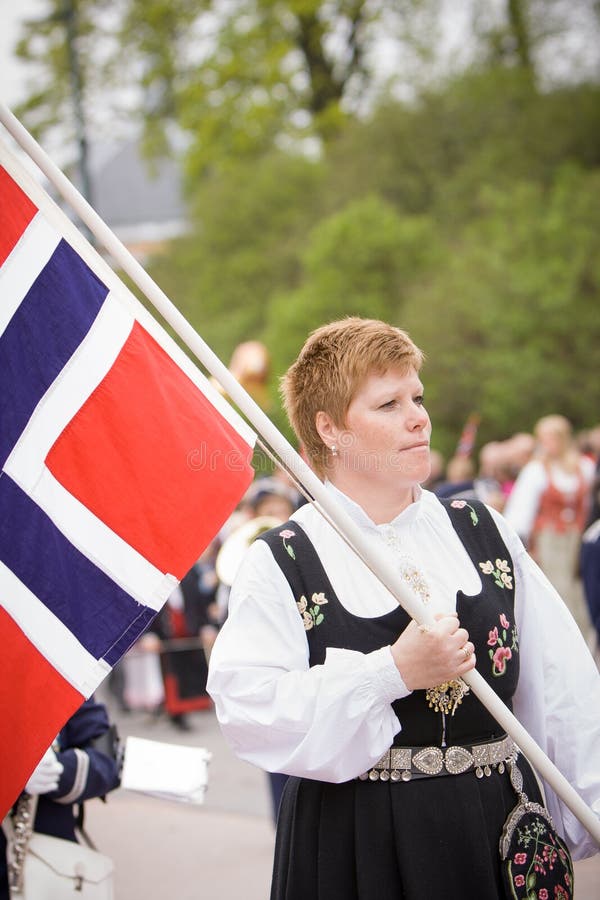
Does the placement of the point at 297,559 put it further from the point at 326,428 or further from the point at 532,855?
the point at 532,855

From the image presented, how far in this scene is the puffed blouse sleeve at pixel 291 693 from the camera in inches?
91.4

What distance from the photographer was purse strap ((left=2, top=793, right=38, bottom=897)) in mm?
3199

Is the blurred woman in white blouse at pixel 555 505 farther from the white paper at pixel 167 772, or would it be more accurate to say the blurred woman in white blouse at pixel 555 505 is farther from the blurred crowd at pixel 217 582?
the white paper at pixel 167 772

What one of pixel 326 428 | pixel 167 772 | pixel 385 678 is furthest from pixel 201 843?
pixel 385 678

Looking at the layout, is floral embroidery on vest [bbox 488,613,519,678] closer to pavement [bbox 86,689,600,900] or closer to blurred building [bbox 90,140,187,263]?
pavement [bbox 86,689,600,900]

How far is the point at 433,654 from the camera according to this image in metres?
2.29

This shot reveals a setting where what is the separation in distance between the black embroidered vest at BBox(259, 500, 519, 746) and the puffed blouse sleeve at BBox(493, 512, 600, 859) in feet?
0.23

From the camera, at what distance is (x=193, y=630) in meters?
10.1

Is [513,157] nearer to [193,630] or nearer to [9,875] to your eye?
[193,630]

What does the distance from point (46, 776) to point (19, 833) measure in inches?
7.2

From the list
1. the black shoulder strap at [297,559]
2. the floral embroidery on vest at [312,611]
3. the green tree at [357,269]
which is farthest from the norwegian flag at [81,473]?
the green tree at [357,269]

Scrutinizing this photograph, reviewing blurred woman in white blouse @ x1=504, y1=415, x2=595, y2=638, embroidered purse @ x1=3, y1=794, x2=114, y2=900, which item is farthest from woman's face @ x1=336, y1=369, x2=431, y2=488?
blurred woman in white blouse @ x1=504, y1=415, x2=595, y2=638

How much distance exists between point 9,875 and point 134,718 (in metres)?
7.20

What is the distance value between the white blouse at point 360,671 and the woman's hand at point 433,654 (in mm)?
37
